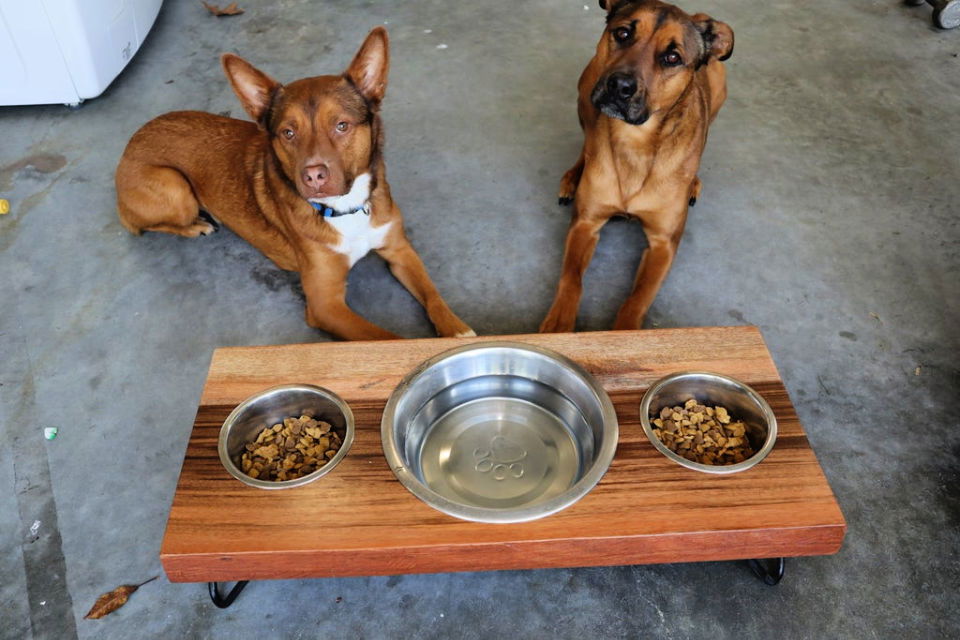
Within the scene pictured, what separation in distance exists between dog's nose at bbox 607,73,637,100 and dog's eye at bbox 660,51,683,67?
0.50 ft

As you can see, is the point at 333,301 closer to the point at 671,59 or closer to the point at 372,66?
the point at 372,66

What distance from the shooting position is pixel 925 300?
3.19 metres

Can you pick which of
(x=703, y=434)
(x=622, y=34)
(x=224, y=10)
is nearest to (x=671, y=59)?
(x=622, y=34)

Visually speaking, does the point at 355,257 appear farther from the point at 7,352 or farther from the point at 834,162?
the point at 834,162

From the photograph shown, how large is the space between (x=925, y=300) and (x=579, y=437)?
1.94m

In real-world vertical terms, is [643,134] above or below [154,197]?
above

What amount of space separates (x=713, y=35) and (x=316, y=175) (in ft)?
5.33

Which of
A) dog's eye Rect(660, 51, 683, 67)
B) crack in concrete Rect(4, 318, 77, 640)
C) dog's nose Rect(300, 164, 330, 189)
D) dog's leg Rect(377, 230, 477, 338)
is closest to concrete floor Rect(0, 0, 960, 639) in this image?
crack in concrete Rect(4, 318, 77, 640)

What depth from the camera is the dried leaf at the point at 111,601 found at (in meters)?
2.23

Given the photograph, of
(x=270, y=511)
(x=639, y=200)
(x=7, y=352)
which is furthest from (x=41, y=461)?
(x=639, y=200)

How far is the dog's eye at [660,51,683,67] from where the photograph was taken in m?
2.70

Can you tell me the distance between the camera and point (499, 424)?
2.39 m

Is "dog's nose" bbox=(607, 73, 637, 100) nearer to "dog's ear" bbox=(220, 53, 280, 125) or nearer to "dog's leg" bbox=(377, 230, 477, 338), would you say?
"dog's leg" bbox=(377, 230, 477, 338)

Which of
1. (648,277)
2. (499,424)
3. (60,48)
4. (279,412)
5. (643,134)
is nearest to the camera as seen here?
(279,412)
